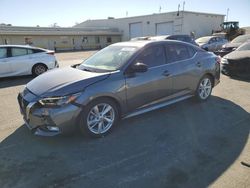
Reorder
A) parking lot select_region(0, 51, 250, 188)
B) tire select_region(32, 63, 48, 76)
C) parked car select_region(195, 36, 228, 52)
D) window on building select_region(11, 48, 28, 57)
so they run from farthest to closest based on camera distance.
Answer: parked car select_region(195, 36, 228, 52)
tire select_region(32, 63, 48, 76)
window on building select_region(11, 48, 28, 57)
parking lot select_region(0, 51, 250, 188)

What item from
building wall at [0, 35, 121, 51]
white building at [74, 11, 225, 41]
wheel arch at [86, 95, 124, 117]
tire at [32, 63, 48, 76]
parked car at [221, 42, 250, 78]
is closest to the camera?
wheel arch at [86, 95, 124, 117]

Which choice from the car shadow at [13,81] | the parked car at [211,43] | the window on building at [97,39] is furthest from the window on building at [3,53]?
the window on building at [97,39]

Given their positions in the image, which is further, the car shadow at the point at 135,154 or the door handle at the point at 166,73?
the door handle at the point at 166,73

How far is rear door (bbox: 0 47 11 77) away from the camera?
9406 mm

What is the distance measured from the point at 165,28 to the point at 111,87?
37593mm

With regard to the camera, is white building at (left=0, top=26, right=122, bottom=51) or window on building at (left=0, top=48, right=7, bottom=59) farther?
white building at (left=0, top=26, right=122, bottom=51)

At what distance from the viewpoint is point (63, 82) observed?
159 inches

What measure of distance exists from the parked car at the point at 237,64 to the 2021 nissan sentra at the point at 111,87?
12.4ft

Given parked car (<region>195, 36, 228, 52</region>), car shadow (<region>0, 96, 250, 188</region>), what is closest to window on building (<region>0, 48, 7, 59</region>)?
car shadow (<region>0, 96, 250, 188</region>)

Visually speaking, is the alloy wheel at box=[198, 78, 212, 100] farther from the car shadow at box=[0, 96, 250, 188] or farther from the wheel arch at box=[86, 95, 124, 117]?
the wheel arch at box=[86, 95, 124, 117]

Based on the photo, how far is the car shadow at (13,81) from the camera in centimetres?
893

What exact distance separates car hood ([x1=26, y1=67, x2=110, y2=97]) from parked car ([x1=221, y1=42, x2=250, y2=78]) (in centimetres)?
663

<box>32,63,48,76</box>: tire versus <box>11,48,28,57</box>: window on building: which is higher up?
<box>11,48,28,57</box>: window on building

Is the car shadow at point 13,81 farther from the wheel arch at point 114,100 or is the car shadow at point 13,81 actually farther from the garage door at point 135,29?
the garage door at point 135,29
